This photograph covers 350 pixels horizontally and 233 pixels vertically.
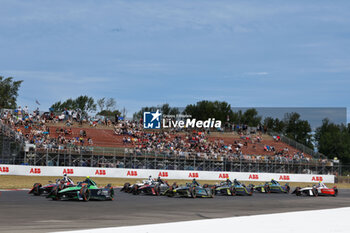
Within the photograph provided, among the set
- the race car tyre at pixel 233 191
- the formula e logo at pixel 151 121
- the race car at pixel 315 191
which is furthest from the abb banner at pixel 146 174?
the race car at pixel 315 191

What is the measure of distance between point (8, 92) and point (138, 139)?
174ft

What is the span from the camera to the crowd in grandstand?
177ft

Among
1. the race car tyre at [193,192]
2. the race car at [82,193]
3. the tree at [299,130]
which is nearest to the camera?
the race car at [82,193]

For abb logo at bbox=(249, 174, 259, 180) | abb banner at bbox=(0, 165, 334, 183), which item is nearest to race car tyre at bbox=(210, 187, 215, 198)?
abb banner at bbox=(0, 165, 334, 183)

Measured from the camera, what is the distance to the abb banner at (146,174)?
44.4m

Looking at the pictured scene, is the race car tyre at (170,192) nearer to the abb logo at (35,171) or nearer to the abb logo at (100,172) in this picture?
the abb logo at (35,171)

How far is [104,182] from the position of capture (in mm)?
45344

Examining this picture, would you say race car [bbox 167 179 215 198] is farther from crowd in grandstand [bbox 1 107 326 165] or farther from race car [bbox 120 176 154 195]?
crowd in grandstand [bbox 1 107 326 165]

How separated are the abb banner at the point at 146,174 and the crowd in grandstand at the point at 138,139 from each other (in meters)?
3.71

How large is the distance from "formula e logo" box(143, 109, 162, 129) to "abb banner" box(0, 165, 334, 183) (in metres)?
16.5

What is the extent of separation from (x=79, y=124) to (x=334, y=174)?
3227 cm

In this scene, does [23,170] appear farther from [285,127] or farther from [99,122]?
[285,127]

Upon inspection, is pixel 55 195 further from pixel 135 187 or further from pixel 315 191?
pixel 315 191

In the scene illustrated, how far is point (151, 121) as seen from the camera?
67875 mm
